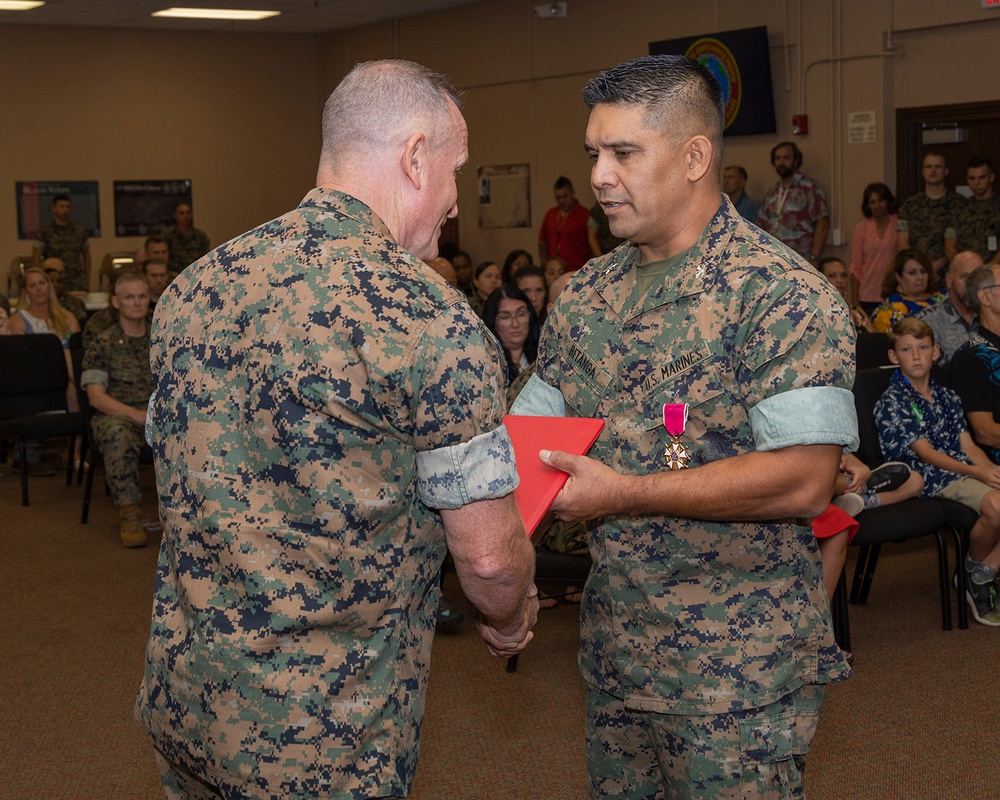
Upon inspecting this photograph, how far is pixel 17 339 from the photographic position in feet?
24.0

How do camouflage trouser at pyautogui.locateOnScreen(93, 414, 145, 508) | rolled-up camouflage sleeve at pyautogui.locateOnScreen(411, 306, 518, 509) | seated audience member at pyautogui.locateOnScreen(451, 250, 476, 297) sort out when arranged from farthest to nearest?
seated audience member at pyautogui.locateOnScreen(451, 250, 476, 297) → camouflage trouser at pyautogui.locateOnScreen(93, 414, 145, 508) → rolled-up camouflage sleeve at pyautogui.locateOnScreen(411, 306, 518, 509)

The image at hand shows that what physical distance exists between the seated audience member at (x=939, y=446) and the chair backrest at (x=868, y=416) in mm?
31

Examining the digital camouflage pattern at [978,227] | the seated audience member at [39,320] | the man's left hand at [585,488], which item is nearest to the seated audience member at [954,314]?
the digital camouflage pattern at [978,227]

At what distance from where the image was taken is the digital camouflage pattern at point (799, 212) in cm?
974

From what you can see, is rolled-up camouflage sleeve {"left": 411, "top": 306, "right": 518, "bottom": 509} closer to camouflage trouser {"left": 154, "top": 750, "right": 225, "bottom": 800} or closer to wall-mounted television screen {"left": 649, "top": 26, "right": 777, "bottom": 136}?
camouflage trouser {"left": 154, "top": 750, "right": 225, "bottom": 800}

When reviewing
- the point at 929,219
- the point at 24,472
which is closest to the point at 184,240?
the point at 24,472

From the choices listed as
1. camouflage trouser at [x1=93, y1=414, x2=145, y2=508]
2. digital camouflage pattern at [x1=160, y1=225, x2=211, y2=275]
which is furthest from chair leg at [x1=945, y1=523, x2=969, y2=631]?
digital camouflage pattern at [x1=160, y1=225, x2=211, y2=275]

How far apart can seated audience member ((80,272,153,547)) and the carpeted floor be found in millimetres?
893

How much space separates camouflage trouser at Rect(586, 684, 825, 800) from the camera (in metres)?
1.78

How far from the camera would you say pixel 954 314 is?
6086mm

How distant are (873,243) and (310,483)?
28.3 feet

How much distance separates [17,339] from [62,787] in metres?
4.54

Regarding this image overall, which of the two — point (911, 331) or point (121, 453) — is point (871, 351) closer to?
point (911, 331)

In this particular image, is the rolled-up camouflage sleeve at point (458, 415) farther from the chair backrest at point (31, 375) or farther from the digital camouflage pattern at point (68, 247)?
the digital camouflage pattern at point (68, 247)
